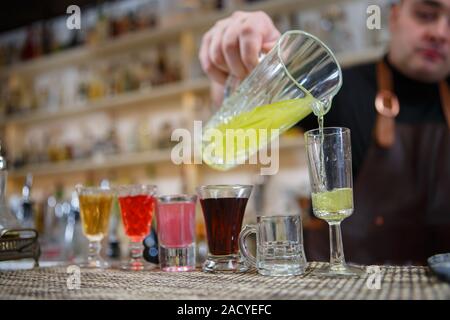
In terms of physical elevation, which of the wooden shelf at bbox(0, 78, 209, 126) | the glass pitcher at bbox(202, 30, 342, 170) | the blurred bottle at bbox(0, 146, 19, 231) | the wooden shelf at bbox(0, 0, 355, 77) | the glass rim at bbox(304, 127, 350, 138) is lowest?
the blurred bottle at bbox(0, 146, 19, 231)

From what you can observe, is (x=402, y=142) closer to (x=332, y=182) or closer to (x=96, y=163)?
(x=332, y=182)

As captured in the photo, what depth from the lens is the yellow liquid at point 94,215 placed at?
110cm

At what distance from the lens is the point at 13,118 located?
13.3 feet

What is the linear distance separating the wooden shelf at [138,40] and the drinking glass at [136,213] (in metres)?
2.13

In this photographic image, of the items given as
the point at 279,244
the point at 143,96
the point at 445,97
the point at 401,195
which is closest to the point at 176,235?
the point at 279,244

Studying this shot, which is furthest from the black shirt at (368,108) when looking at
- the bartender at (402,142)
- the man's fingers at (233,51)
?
the man's fingers at (233,51)

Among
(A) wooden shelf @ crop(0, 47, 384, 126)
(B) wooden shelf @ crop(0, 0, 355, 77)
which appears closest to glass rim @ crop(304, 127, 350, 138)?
(A) wooden shelf @ crop(0, 47, 384, 126)

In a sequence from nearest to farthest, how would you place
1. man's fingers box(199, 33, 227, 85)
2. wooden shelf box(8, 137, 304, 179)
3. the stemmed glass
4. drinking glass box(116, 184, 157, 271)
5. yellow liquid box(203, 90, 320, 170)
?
1. the stemmed glass
2. yellow liquid box(203, 90, 320, 170)
3. drinking glass box(116, 184, 157, 271)
4. man's fingers box(199, 33, 227, 85)
5. wooden shelf box(8, 137, 304, 179)

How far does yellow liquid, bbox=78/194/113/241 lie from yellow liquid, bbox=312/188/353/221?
52cm

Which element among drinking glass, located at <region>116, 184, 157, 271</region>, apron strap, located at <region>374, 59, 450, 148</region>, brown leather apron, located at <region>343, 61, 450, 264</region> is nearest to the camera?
drinking glass, located at <region>116, 184, 157, 271</region>

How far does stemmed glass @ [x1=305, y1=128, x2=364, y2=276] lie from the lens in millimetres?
808

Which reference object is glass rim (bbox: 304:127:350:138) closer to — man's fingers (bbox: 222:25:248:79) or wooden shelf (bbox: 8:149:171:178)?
man's fingers (bbox: 222:25:248:79)

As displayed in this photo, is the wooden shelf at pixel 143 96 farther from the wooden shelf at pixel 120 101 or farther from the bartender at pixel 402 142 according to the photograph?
the bartender at pixel 402 142
